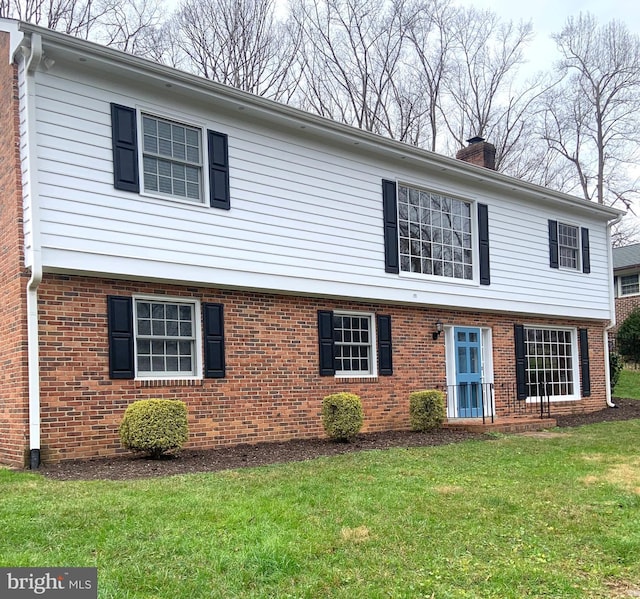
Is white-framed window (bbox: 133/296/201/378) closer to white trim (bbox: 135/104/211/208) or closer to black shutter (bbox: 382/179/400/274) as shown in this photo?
white trim (bbox: 135/104/211/208)

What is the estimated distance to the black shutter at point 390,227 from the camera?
12.3 metres

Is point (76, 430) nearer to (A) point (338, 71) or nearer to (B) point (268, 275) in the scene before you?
(B) point (268, 275)

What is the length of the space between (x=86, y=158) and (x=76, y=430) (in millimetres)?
3530

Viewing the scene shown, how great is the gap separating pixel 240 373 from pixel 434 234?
5.49 metres

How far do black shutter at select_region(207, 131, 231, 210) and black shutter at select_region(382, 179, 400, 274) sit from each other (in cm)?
349

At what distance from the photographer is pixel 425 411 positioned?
1205cm

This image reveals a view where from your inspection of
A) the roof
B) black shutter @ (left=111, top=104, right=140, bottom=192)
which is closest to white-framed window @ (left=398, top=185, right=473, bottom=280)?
black shutter @ (left=111, top=104, right=140, bottom=192)

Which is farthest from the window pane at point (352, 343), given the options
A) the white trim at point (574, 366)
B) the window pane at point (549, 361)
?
the white trim at point (574, 366)

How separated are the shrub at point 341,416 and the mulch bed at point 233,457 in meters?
0.18

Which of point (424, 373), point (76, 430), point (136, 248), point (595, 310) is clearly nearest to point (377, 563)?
point (76, 430)

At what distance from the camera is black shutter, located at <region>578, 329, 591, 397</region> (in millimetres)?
16844

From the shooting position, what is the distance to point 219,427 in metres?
9.90

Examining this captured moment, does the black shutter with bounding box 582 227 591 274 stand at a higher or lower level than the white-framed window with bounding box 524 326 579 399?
higher

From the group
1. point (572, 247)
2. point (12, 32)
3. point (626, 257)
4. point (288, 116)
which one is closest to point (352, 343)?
point (288, 116)
